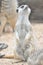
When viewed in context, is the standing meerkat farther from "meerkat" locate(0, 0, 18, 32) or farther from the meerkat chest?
"meerkat" locate(0, 0, 18, 32)

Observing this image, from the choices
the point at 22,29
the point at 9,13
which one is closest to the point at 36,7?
the point at 9,13

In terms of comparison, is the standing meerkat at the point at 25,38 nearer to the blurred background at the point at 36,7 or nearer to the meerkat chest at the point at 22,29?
the meerkat chest at the point at 22,29

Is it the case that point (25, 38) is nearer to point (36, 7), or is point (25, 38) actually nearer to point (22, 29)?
point (22, 29)

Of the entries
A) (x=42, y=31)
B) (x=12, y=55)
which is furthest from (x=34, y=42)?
(x=42, y=31)

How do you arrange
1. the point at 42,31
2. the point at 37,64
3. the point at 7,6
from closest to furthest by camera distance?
the point at 37,64 < the point at 42,31 < the point at 7,6

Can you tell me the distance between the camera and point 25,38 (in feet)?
15.8

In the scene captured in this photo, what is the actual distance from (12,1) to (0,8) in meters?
0.80

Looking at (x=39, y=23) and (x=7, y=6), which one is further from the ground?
(x=7, y=6)

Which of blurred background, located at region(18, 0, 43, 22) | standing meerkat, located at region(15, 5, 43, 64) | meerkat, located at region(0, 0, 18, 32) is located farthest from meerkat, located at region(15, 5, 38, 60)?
blurred background, located at region(18, 0, 43, 22)

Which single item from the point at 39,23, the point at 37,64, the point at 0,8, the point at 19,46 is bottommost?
the point at 39,23

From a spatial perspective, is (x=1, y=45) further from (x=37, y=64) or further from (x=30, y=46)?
(x=37, y=64)

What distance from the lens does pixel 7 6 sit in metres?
8.09

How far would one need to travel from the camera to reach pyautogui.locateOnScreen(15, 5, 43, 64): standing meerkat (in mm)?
4738

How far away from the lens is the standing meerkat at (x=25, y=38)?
4.74 m
